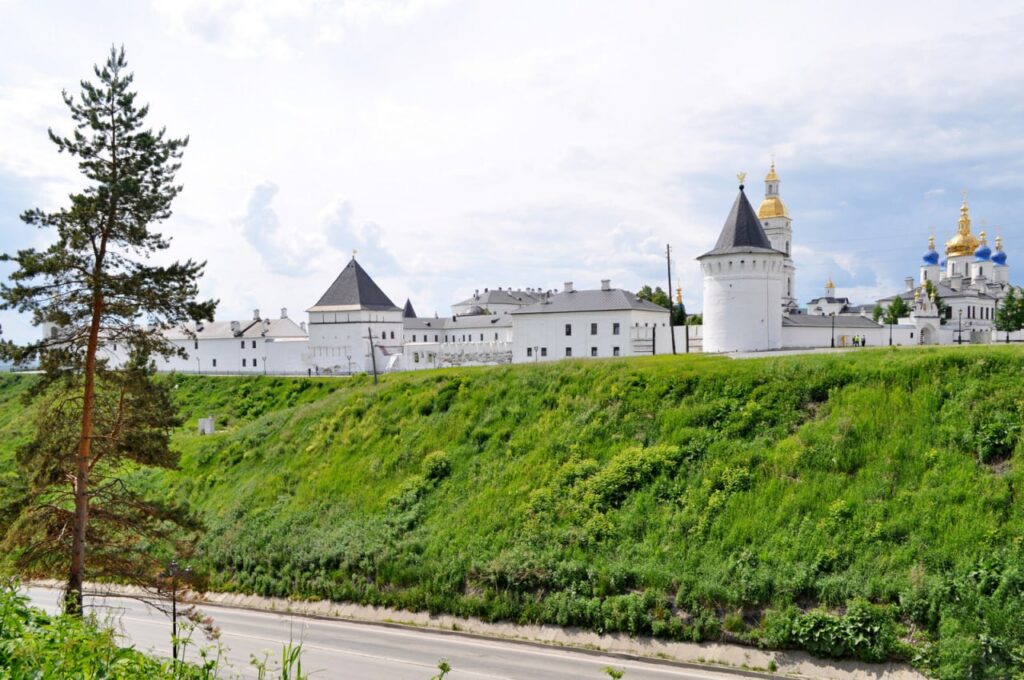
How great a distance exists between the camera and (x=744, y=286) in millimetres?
36438

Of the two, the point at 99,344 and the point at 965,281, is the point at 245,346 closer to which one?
the point at 99,344

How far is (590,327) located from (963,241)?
65.4 metres

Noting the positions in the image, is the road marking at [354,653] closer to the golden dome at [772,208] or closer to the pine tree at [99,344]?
the pine tree at [99,344]

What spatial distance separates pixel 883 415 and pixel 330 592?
→ 16424 millimetres

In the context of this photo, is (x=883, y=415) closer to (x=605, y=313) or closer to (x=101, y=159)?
(x=101, y=159)

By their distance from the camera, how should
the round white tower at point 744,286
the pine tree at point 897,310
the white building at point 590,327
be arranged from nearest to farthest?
the round white tower at point 744,286 < the white building at point 590,327 < the pine tree at point 897,310

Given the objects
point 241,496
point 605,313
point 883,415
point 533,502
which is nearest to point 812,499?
point 883,415

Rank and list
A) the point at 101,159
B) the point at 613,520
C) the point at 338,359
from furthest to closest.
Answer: the point at 338,359 → the point at 613,520 → the point at 101,159

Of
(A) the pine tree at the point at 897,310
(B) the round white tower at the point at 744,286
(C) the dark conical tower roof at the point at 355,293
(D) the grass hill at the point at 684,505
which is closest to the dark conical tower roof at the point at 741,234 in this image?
(B) the round white tower at the point at 744,286

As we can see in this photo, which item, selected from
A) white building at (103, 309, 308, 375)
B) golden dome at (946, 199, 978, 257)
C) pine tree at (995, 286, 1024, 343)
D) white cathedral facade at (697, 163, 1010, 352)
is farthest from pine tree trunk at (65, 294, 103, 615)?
golden dome at (946, 199, 978, 257)

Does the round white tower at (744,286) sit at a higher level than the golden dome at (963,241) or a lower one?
lower

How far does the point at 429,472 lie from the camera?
960 inches

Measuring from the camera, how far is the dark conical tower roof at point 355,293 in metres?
55.6

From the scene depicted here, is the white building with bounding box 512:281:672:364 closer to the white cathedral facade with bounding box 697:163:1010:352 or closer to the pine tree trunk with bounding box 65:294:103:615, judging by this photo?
the white cathedral facade with bounding box 697:163:1010:352
